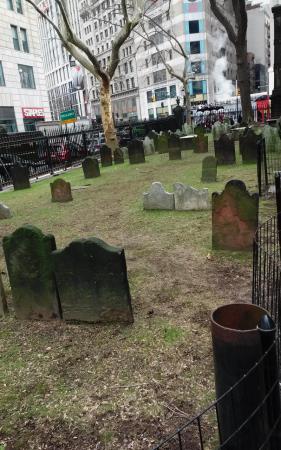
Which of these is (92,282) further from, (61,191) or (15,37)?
(15,37)

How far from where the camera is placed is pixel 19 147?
55.6 ft

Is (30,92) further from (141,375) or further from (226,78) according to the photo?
(226,78)

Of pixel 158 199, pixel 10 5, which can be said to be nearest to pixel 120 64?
pixel 10 5

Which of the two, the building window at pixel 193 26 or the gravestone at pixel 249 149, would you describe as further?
the building window at pixel 193 26

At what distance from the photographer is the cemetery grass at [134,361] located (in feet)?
8.93

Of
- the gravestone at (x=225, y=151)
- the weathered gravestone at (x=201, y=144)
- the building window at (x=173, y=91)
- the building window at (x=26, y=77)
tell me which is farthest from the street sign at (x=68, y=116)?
the building window at (x=173, y=91)

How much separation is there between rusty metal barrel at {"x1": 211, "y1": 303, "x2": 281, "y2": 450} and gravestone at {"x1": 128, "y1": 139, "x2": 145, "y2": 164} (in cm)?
1494

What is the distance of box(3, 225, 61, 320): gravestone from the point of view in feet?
13.0

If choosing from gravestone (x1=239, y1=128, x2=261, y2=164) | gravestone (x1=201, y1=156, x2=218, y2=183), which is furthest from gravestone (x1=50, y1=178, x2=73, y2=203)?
gravestone (x1=239, y1=128, x2=261, y2=164)

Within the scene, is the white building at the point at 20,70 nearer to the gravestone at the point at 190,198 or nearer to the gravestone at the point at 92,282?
the gravestone at the point at 190,198

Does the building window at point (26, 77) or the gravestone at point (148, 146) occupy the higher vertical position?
the building window at point (26, 77)

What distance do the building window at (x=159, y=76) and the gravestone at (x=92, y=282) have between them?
75.2m

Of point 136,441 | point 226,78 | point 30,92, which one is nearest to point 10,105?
point 30,92

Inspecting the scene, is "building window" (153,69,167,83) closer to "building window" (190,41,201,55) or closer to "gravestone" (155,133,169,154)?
"building window" (190,41,201,55)
